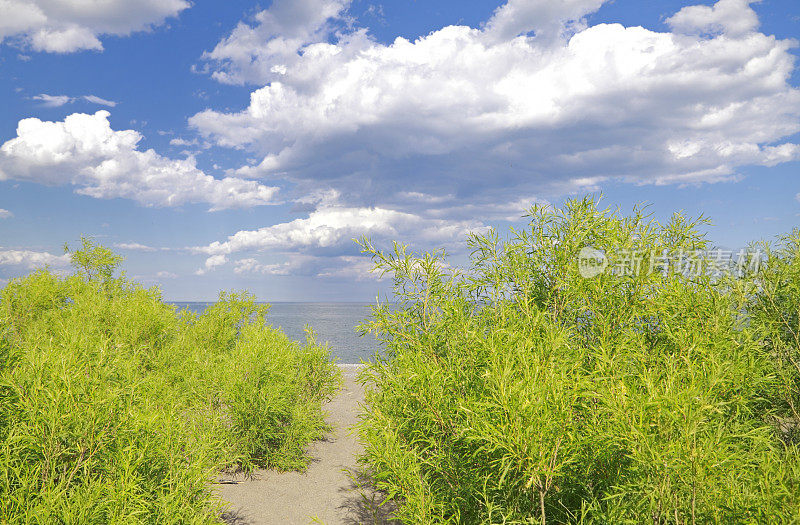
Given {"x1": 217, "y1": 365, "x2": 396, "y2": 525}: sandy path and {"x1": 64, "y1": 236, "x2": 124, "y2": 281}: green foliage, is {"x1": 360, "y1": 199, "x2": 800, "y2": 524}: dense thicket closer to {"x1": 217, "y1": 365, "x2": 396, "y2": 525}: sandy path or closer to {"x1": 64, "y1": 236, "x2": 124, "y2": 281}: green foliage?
{"x1": 217, "y1": 365, "x2": 396, "y2": 525}: sandy path

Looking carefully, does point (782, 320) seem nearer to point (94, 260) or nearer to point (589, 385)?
point (589, 385)

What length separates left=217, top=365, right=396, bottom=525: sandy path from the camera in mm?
9852

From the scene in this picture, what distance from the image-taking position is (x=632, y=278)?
18.2ft

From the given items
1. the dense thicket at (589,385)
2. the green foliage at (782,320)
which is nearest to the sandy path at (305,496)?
the dense thicket at (589,385)

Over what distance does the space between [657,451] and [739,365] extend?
2.37 meters

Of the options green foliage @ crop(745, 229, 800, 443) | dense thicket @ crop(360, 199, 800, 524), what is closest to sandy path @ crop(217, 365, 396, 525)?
dense thicket @ crop(360, 199, 800, 524)

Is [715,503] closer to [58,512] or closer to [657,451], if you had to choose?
[657,451]

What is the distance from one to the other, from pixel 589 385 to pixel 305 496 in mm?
9181

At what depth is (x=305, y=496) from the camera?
36.1ft

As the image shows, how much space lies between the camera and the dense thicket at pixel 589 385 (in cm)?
370

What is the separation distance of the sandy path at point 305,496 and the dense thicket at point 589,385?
3.93 metres

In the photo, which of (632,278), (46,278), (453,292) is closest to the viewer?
(632,278)

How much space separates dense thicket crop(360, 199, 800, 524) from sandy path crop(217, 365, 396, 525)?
3929 mm

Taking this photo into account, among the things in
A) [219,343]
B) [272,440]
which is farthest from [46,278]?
[272,440]
